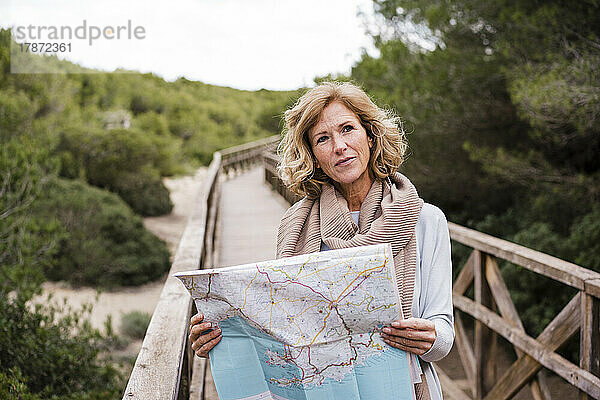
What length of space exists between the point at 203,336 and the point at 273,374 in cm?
21

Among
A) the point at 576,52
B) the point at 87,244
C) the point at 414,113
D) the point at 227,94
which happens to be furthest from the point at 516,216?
the point at 227,94

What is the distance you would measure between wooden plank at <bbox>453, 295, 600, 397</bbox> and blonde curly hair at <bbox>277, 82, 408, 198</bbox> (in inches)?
60.5

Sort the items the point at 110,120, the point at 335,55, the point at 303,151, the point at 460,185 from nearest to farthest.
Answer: the point at 303,151
the point at 460,185
the point at 335,55
the point at 110,120

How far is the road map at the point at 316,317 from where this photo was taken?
4.44ft

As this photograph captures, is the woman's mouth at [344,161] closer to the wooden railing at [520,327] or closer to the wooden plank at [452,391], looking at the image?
the wooden railing at [520,327]

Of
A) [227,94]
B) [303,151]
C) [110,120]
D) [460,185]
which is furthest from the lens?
[227,94]

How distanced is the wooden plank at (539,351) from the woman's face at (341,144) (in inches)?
64.4

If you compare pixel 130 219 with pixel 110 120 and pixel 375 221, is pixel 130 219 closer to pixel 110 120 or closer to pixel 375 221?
pixel 110 120

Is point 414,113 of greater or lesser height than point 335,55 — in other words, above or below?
below

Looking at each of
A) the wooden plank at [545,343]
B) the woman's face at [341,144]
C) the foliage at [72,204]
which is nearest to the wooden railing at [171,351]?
the woman's face at [341,144]

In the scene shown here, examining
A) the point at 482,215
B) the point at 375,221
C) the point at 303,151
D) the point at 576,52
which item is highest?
the point at 576,52

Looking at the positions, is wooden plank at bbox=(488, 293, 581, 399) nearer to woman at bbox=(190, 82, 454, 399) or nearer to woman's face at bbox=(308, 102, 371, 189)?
woman at bbox=(190, 82, 454, 399)

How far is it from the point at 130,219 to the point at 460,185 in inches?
332

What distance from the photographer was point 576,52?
518 cm
